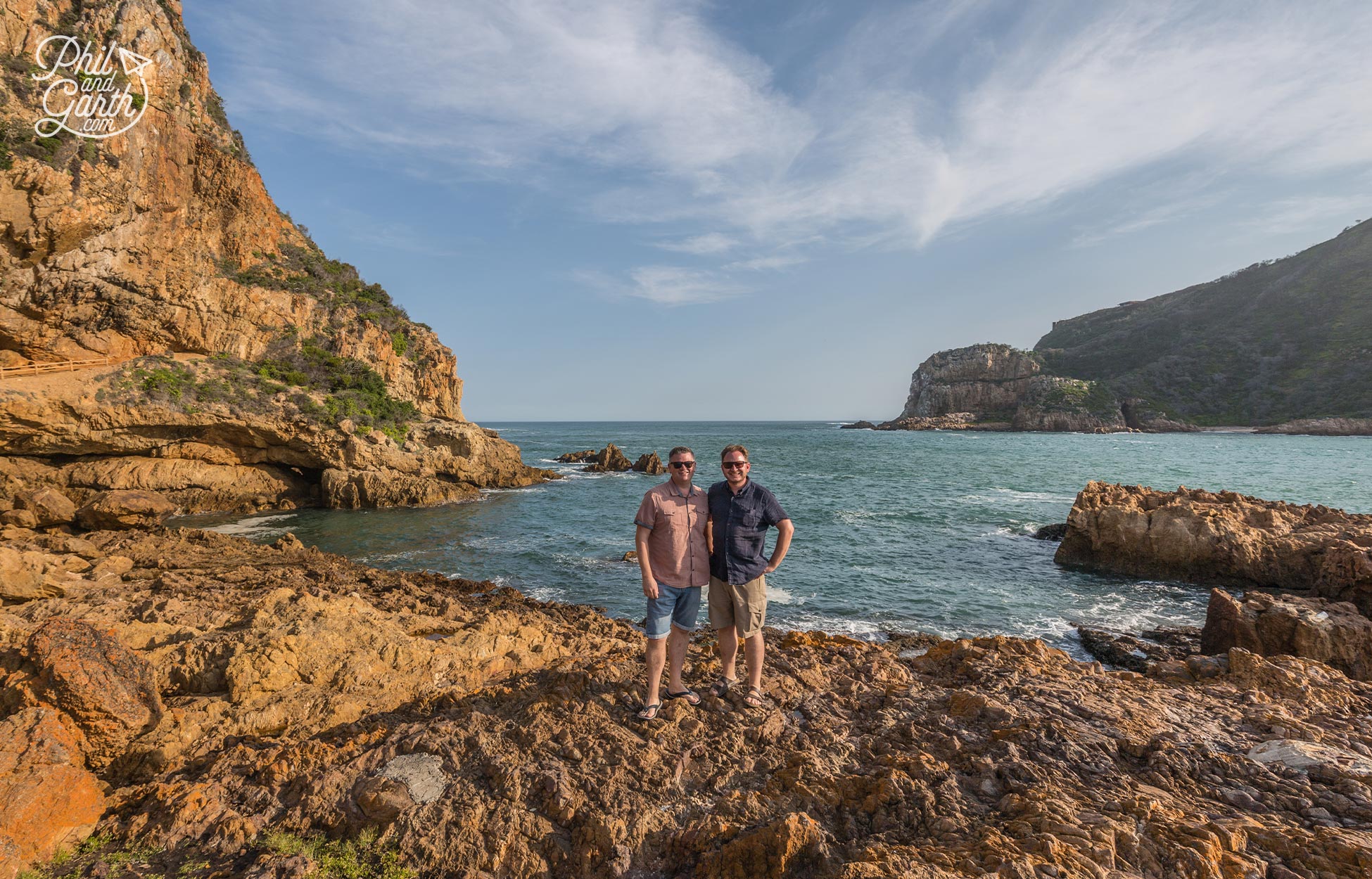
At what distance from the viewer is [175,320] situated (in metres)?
22.7

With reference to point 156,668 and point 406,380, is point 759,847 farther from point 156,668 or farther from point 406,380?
point 406,380

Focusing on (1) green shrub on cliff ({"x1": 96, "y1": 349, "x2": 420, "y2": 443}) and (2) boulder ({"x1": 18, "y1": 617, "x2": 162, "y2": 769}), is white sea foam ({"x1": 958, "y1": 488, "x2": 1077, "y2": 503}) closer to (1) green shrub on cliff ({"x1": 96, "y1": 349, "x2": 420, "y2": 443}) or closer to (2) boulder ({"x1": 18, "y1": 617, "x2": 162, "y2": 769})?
(2) boulder ({"x1": 18, "y1": 617, "x2": 162, "y2": 769})

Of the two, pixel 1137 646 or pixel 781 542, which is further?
pixel 1137 646

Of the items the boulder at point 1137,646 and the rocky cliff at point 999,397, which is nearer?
the boulder at point 1137,646

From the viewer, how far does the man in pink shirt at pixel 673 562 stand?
4.45 meters

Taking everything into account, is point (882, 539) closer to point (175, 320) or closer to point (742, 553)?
point (742, 553)

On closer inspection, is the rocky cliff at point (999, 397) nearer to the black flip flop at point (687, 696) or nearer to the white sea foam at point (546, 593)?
the white sea foam at point (546, 593)

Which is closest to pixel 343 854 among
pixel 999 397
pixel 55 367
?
pixel 55 367

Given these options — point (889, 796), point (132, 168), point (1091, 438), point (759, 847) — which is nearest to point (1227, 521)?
point (889, 796)

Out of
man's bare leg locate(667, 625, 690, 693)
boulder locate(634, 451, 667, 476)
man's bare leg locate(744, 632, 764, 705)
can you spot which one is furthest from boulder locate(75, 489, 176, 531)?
boulder locate(634, 451, 667, 476)

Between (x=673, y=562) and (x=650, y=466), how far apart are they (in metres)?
36.5

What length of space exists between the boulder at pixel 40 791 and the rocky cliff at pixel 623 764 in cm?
1
